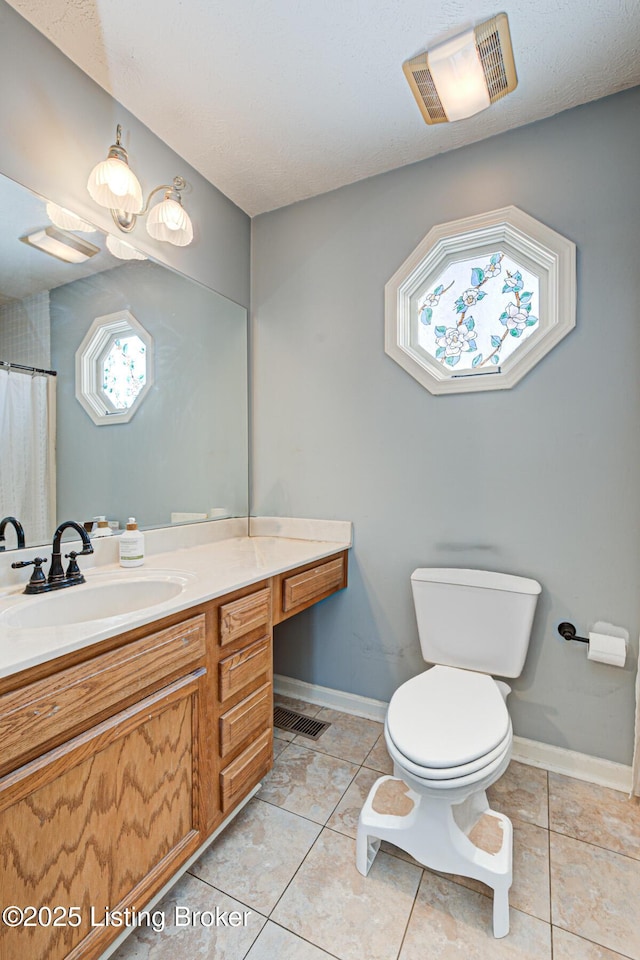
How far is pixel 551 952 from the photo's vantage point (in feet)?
3.42

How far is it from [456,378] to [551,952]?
171 centimetres

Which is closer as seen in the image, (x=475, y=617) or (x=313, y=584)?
(x=475, y=617)

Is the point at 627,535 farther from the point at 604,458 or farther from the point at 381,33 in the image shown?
the point at 381,33

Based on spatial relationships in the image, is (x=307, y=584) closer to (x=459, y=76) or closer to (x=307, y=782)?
(x=307, y=782)

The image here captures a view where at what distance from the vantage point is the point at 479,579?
166 cm

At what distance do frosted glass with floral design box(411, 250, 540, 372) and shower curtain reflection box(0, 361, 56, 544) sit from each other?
1442 mm

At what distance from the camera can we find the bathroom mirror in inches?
51.5

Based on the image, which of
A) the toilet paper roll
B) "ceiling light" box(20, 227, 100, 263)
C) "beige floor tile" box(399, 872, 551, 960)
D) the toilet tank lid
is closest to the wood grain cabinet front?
the toilet tank lid

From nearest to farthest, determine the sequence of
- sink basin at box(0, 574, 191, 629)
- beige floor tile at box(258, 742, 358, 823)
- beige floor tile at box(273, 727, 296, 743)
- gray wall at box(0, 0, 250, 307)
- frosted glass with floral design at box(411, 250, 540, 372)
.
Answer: sink basin at box(0, 574, 191, 629), gray wall at box(0, 0, 250, 307), beige floor tile at box(258, 742, 358, 823), frosted glass with floral design at box(411, 250, 540, 372), beige floor tile at box(273, 727, 296, 743)

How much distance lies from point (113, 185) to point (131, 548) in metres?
1.22

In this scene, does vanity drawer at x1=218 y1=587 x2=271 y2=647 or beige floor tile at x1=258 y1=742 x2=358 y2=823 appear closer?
vanity drawer at x1=218 y1=587 x2=271 y2=647

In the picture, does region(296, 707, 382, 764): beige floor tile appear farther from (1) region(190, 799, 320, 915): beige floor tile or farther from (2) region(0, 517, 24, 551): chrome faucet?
(2) region(0, 517, 24, 551): chrome faucet

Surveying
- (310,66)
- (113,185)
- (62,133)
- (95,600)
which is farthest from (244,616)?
(310,66)

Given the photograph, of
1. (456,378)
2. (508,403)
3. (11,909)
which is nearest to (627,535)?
(508,403)
